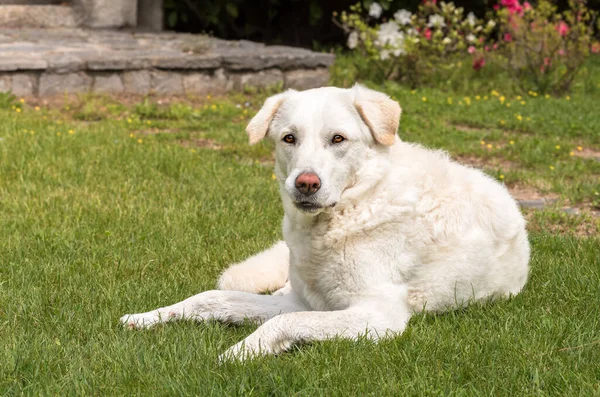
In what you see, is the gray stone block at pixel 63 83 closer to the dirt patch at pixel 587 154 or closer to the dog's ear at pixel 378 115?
the dirt patch at pixel 587 154

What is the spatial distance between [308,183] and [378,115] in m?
0.47

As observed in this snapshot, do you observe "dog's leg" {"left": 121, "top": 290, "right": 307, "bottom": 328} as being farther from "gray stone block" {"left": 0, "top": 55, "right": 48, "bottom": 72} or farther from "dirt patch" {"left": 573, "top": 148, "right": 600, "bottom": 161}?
"gray stone block" {"left": 0, "top": 55, "right": 48, "bottom": 72}

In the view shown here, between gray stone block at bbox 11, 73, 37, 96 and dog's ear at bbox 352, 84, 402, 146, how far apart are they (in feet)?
19.3

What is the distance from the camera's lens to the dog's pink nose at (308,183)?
3.55m

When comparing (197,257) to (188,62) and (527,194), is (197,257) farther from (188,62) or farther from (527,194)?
(188,62)

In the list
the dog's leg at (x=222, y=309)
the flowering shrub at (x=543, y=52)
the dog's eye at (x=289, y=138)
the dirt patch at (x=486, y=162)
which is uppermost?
the dog's eye at (x=289, y=138)

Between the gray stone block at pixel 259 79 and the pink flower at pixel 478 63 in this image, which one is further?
the pink flower at pixel 478 63

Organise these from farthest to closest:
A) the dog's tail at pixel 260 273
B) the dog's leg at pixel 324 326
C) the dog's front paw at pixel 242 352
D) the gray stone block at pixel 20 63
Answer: the gray stone block at pixel 20 63
the dog's tail at pixel 260 273
the dog's leg at pixel 324 326
the dog's front paw at pixel 242 352

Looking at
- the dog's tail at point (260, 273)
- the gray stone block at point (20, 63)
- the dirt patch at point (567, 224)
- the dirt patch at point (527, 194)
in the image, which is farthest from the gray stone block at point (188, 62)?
the dog's tail at point (260, 273)

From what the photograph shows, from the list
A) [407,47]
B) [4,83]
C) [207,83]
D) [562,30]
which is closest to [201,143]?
[207,83]

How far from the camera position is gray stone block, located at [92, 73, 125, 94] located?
9234 mm

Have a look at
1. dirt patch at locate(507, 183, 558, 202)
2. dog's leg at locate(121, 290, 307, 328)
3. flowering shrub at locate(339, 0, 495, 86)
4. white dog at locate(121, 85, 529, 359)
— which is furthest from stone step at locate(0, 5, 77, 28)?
dog's leg at locate(121, 290, 307, 328)

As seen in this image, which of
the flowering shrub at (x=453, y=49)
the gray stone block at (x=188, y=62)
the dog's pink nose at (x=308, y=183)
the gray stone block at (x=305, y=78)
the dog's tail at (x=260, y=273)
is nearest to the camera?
the dog's pink nose at (x=308, y=183)

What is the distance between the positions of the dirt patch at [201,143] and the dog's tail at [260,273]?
11.0 ft
